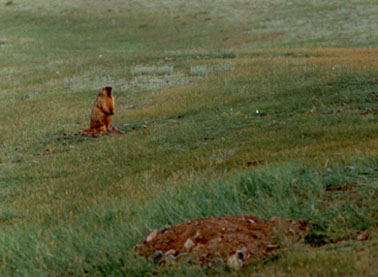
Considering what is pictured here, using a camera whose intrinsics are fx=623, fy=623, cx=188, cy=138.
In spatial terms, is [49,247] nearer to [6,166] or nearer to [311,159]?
[311,159]

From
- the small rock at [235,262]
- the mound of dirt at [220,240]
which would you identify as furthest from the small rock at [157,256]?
the small rock at [235,262]

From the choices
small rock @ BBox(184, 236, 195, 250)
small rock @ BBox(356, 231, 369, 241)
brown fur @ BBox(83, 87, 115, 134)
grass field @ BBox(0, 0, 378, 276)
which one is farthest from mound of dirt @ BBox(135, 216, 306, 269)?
brown fur @ BBox(83, 87, 115, 134)

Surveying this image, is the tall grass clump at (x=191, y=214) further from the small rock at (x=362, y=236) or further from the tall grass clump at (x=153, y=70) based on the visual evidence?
the tall grass clump at (x=153, y=70)

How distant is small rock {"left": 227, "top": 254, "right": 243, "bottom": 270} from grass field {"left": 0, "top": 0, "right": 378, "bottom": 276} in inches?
3.7

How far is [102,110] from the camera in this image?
44.6 feet

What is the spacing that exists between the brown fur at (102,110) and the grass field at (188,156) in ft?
1.77

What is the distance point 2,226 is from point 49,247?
6.52 ft

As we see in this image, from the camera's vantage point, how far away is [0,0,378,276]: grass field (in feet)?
17.2

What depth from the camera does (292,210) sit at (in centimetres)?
557

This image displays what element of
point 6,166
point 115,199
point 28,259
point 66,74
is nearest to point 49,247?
point 28,259

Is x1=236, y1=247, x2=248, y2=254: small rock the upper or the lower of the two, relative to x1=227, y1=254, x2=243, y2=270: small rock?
upper

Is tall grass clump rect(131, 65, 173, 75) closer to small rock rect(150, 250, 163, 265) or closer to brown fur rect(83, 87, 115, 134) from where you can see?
brown fur rect(83, 87, 115, 134)

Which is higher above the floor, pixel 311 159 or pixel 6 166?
pixel 311 159

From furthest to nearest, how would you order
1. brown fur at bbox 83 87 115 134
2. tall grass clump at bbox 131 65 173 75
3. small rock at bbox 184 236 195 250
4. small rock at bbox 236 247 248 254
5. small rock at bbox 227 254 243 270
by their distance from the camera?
1. tall grass clump at bbox 131 65 173 75
2. brown fur at bbox 83 87 115 134
3. small rock at bbox 184 236 195 250
4. small rock at bbox 236 247 248 254
5. small rock at bbox 227 254 243 270
